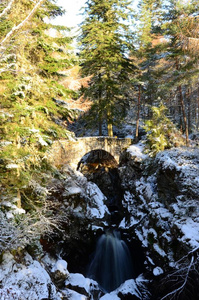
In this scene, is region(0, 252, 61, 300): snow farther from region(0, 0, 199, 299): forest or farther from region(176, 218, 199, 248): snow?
region(176, 218, 199, 248): snow

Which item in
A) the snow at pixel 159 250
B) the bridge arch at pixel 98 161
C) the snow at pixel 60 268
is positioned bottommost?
the snow at pixel 159 250

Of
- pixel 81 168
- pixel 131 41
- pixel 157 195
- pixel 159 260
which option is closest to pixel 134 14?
pixel 131 41

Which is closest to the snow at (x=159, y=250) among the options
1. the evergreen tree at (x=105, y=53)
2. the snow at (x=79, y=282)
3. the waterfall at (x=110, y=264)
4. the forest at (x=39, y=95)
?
the waterfall at (x=110, y=264)

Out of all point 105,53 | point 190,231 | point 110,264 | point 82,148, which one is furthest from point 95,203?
point 105,53

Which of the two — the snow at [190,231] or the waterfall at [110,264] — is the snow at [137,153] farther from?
the snow at [190,231]

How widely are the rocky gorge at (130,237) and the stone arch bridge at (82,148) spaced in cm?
143

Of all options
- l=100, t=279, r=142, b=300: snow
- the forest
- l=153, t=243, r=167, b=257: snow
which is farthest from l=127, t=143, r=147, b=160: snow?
l=100, t=279, r=142, b=300: snow

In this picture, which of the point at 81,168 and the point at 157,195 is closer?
the point at 157,195

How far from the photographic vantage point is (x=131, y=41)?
20.2 m

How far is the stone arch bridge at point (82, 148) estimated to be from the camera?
562 inches

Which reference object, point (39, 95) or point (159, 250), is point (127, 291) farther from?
point (39, 95)

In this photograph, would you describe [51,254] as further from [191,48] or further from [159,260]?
[191,48]

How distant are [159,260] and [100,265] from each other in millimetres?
3716

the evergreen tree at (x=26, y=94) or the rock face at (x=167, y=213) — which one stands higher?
the evergreen tree at (x=26, y=94)
